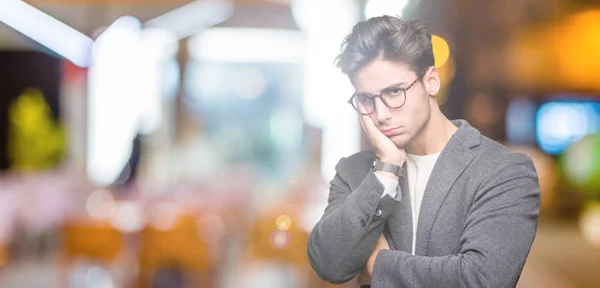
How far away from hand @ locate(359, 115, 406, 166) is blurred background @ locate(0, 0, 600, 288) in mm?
146

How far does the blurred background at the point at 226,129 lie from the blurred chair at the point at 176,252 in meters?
0.01

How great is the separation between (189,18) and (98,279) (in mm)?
2322

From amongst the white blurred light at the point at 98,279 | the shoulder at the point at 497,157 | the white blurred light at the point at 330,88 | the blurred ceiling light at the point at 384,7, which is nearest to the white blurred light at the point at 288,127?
the white blurred light at the point at 330,88

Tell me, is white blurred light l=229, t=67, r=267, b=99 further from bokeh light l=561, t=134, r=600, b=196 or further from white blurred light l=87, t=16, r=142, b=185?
bokeh light l=561, t=134, r=600, b=196

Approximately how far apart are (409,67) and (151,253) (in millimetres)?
4460

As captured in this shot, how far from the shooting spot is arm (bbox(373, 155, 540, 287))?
1.26m

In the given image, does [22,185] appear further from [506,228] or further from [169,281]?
[506,228]

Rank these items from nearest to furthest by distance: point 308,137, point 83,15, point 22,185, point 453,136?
point 453,136 → point 308,137 → point 83,15 → point 22,185

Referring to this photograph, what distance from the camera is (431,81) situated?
1333mm

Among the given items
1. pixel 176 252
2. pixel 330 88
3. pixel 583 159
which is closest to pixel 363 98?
pixel 330 88

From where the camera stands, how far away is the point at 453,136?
1386mm

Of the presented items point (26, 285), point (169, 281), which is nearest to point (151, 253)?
point (169, 281)

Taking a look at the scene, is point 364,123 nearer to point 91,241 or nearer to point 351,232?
point 351,232

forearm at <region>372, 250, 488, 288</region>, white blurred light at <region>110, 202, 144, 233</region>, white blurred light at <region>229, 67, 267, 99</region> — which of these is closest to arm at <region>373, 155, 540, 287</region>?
forearm at <region>372, 250, 488, 288</region>
